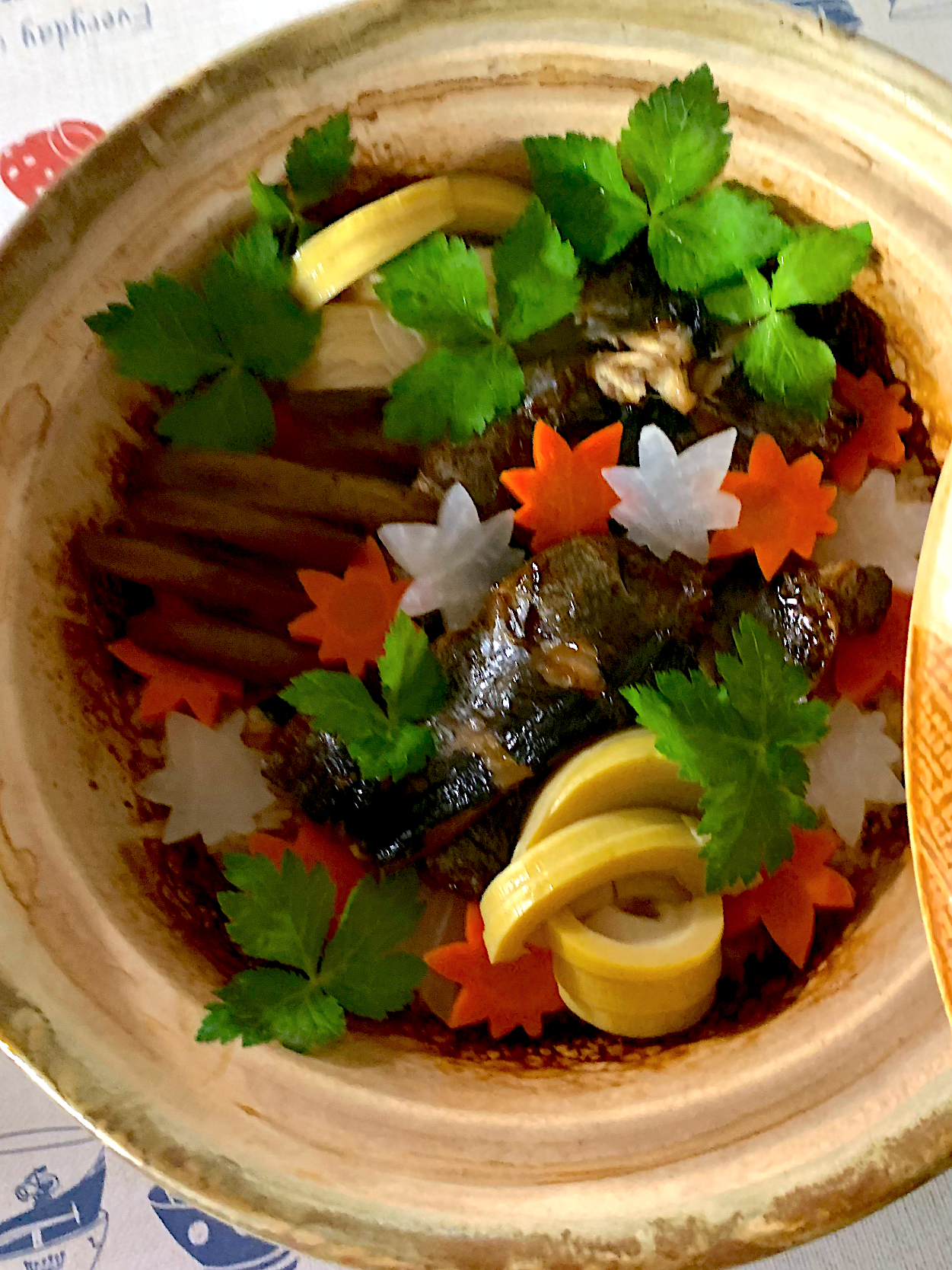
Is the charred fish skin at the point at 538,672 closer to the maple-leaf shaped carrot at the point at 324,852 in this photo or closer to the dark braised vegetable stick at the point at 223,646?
the maple-leaf shaped carrot at the point at 324,852

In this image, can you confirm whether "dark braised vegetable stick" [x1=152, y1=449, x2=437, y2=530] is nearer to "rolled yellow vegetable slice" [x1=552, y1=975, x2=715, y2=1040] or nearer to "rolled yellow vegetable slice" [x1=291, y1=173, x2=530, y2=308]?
"rolled yellow vegetable slice" [x1=291, y1=173, x2=530, y2=308]

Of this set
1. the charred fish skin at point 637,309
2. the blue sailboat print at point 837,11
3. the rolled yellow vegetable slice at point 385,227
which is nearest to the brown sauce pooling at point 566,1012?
the charred fish skin at point 637,309

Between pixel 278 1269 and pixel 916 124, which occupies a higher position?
pixel 916 124

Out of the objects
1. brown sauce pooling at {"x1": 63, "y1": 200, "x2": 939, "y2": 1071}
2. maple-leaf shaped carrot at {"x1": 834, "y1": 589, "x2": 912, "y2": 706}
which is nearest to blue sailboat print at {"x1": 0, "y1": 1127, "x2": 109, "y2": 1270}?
brown sauce pooling at {"x1": 63, "y1": 200, "x2": 939, "y2": 1071}

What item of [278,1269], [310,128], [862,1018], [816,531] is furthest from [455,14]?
[278,1269]

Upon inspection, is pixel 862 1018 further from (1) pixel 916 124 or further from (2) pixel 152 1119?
(1) pixel 916 124
